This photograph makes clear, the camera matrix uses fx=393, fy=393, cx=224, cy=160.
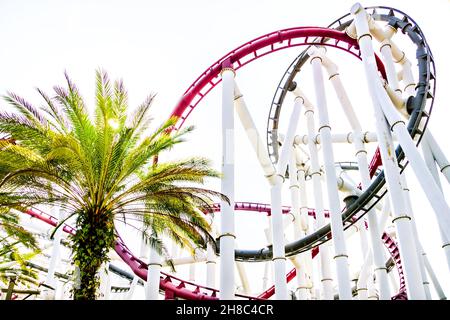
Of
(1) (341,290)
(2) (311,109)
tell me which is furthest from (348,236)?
(1) (341,290)

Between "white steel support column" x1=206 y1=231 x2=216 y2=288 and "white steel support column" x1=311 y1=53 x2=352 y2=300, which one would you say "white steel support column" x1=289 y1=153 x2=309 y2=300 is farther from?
"white steel support column" x1=311 y1=53 x2=352 y2=300

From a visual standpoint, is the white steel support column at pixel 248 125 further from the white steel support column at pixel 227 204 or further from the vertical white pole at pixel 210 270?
the vertical white pole at pixel 210 270

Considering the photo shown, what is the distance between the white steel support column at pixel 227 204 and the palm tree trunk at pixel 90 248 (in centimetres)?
232

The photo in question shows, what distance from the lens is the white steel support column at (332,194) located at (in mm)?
9734

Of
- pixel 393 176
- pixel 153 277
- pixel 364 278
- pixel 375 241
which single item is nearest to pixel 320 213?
pixel 375 241

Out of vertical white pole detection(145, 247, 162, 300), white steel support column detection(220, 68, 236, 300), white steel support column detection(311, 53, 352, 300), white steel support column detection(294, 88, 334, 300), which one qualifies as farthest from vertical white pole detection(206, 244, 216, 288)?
white steel support column detection(220, 68, 236, 300)

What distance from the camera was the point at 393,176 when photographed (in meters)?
8.68

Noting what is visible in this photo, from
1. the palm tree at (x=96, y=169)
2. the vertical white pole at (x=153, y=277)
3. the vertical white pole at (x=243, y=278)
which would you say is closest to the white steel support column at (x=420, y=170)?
the palm tree at (x=96, y=169)

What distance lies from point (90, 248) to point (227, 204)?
2851 millimetres

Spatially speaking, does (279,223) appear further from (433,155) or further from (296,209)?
(433,155)

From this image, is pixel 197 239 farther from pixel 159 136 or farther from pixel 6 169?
pixel 6 169

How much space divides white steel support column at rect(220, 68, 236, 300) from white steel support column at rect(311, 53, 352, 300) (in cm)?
329

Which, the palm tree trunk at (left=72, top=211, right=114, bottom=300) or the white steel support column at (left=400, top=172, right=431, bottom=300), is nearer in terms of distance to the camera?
the palm tree trunk at (left=72, top=211, right=114, bottom=300)

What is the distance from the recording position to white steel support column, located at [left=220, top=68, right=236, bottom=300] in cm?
760
